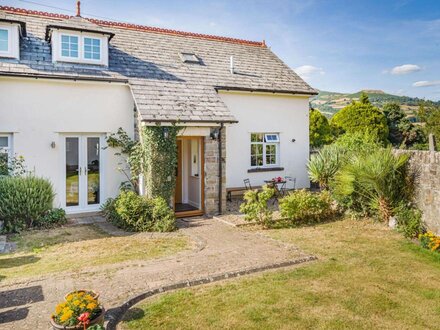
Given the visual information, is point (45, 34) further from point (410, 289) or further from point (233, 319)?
point (410, 289)

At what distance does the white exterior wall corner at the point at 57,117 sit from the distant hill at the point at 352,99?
1261 inches

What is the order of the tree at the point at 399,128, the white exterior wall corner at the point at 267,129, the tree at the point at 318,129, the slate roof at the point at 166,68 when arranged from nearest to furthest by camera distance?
1. the slate roof at the point at 166,68
2. the white exterior wall corner at the point at 267,129
3. the tree at the point at 318,129
4. the tree at the point at 399,128

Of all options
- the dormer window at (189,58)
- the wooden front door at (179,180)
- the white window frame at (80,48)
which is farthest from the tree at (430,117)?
the white window frame at (80,48)

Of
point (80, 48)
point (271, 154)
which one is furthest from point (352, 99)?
point (80, 48)

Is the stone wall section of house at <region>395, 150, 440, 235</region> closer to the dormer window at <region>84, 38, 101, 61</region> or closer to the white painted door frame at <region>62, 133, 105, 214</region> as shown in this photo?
the white painted door frame at <region>62, 133, 105, 214</region>

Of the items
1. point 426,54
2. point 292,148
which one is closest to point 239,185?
point 292,148

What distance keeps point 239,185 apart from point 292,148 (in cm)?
351

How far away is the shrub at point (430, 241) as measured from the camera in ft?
28.1

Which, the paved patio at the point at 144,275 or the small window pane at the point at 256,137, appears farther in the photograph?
the small window pane at the point at 256,137

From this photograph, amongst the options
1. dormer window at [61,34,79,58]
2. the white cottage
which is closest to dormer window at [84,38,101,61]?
the white cottage

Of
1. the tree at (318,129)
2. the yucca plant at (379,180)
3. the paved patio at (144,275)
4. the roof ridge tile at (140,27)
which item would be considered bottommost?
the paved patio at (144,275)

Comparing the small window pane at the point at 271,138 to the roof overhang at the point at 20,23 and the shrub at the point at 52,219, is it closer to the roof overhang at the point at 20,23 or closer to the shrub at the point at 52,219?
the shrub at the point at 52,219

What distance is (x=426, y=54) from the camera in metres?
20.5

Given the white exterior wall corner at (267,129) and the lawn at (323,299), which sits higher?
the white exterior wall corner at (267,129)
